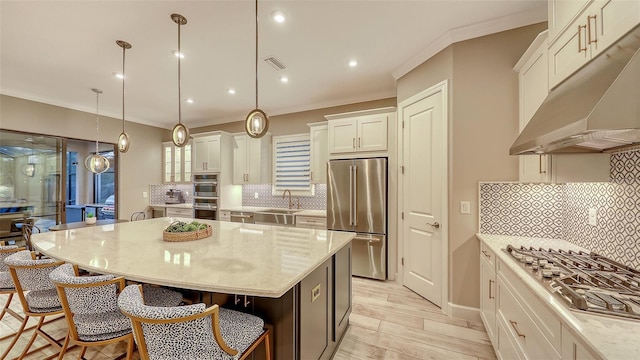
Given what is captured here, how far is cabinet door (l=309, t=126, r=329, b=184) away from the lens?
428cm

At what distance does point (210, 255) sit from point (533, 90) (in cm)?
281

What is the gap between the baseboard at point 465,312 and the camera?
2.52 m

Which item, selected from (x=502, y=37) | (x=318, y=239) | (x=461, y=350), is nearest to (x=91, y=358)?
(x=318, y=239)

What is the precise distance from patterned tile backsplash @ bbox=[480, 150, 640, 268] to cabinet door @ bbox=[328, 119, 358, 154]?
6.08 ft

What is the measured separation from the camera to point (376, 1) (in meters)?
2.14

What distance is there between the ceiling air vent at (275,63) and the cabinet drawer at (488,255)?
9.79ft

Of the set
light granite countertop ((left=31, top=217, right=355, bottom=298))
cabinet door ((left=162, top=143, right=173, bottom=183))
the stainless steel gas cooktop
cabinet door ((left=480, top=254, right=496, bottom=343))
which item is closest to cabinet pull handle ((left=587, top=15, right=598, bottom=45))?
the stainless steel gas cooktop

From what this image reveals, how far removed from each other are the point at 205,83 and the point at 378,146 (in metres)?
2.78

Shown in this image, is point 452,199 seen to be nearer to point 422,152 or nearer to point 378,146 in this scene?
point 422,152

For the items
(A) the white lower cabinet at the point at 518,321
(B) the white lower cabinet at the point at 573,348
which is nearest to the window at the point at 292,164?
(A) the white lower cabinet at the point at 518,321

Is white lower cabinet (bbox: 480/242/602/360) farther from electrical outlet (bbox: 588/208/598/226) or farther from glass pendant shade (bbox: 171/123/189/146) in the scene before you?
glass pendant shade (bbox: 171/123/189/146)

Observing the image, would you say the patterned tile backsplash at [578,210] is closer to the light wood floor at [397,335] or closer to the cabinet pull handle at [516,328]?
the cabinet pull handle at [516,328]

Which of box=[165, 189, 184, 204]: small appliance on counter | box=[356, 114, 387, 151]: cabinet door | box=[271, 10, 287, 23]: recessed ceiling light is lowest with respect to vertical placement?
box=[165, 189, 184, 204]: small appliance on counter

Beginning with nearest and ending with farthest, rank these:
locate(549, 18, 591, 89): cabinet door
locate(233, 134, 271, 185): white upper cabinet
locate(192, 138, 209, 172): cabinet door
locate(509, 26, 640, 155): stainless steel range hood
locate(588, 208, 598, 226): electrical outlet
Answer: locate(509, 26, 640, 155): stainless steel range hood, locate(549, 18, 591, 89): cabinet door, locate(588, 208, 598, 226): electrical outlet, locate(233, 134, 271, 185): white upper cabinet, locate(192, 138, 209, 172): cabinet door
